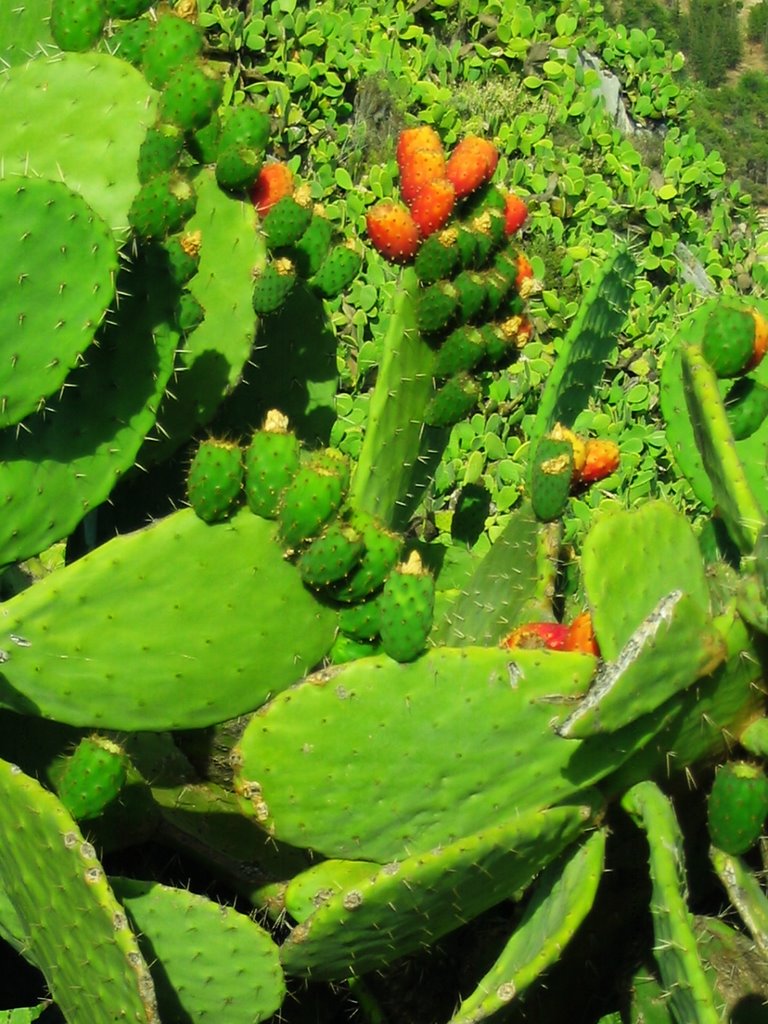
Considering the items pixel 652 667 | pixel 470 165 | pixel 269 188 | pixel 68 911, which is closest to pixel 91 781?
pixel 68 911

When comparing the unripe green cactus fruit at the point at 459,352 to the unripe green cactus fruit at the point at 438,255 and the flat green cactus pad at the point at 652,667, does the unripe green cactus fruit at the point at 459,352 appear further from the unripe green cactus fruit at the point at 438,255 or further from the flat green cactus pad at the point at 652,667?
the flat green cactus pad at the point at 652,667

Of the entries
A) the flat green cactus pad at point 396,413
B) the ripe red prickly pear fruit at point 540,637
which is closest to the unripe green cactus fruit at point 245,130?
the flat green cactus pad at point 396,413

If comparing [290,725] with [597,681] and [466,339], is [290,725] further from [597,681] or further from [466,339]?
[466,339]

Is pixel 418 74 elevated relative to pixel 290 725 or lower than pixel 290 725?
lower

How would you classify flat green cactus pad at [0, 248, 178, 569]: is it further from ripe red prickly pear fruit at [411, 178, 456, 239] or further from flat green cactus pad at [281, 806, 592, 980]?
flat green cactus pad at [281, 806, 592, 980]

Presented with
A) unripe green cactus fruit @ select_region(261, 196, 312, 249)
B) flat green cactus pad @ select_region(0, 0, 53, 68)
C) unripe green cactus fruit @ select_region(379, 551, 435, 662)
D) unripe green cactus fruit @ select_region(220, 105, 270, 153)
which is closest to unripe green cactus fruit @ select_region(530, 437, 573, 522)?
unripe green cactus fruit @ select_region(379, 551, 435, 662)

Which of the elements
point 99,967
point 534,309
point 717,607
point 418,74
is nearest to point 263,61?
point 418,74
